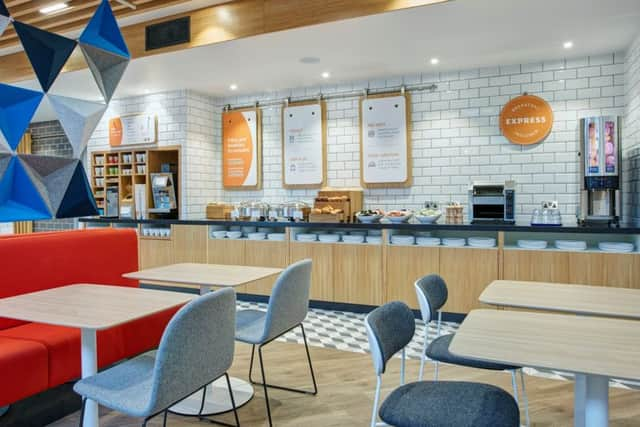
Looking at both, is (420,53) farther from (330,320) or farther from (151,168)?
(151,168)

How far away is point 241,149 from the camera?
21.3ft

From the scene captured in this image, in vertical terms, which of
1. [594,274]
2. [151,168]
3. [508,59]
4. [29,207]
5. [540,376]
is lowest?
[540,376]

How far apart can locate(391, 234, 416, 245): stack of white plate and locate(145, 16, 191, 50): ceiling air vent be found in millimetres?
2834

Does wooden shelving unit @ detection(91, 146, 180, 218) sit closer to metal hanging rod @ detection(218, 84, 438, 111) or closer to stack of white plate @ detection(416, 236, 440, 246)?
metal hanging rod @ detection(218, 84, 438, 111)

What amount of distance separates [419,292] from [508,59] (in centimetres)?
354

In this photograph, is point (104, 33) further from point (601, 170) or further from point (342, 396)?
point (601, 170)

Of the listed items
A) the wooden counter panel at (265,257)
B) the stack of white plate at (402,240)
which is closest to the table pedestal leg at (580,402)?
the stack of white plate at (402,240)

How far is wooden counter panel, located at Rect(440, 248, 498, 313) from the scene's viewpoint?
4.27 meters

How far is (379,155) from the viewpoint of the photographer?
566cm

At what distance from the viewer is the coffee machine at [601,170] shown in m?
4.27

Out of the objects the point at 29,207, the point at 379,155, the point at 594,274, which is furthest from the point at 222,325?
the point at 379,155

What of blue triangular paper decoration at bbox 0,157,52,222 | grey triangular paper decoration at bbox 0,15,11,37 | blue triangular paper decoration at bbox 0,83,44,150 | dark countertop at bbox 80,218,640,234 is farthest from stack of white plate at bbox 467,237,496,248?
grey triangular paper decoration at bbox 0,15,11,37

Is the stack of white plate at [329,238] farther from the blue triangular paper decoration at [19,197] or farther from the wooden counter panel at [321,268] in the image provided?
the blue triangular paper decoration at [19,197]

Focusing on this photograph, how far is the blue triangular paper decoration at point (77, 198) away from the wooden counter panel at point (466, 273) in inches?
122
